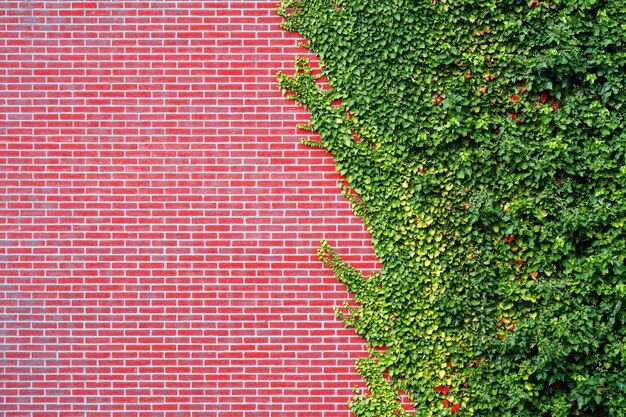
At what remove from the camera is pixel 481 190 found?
5.23 meters

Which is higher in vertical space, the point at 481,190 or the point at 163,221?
the point at 163,221

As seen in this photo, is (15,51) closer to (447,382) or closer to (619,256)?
(447,382)

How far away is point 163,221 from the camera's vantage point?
5.40 metres

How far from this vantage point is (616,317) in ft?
17.0

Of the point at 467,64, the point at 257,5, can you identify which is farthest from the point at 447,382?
the point at 257,5

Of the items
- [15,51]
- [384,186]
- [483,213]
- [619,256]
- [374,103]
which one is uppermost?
[15,51]

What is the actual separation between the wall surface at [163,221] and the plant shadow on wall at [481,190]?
0.28 m

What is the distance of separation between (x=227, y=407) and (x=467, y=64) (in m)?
3.36

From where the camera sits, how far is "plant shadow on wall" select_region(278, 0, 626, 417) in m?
5.13

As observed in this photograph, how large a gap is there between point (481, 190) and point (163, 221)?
101 inches

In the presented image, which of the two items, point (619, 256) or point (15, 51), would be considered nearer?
point (619, 256)

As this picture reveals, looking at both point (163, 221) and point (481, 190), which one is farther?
point (163, 221)

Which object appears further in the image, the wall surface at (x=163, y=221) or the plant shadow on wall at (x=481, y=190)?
the wall surface at (x=163, y=221)

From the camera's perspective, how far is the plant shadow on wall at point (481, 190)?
513 centimetres
